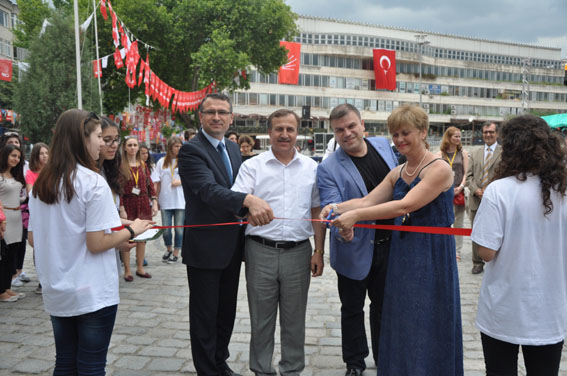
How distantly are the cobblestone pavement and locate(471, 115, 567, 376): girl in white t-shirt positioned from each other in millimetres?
1594

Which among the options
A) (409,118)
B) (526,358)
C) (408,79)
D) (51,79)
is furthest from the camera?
(408,79)

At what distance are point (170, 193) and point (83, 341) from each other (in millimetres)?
5699

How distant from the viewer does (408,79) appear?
64688 millimetres

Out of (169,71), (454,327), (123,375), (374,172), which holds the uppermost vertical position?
(169,71)

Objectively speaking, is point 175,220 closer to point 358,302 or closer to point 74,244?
point 358,302

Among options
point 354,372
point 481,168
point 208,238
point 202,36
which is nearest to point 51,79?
point 202,36

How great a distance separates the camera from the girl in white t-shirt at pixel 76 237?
270cm

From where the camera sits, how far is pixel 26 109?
73.8ft

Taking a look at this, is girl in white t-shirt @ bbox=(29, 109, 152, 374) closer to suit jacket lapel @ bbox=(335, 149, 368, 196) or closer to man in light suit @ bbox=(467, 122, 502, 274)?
suit jacket lapel @ bbox=(335, 149, 368, 196)

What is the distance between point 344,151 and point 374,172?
30cm

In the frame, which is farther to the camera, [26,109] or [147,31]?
[147,31]

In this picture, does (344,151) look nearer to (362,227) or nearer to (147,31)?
(362,227)

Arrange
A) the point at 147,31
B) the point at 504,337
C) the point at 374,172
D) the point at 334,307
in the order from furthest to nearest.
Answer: the point at 147,31, the point at 334,307, the point at 374,172, the point at 504,337

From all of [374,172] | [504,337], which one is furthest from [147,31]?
[504,337]
